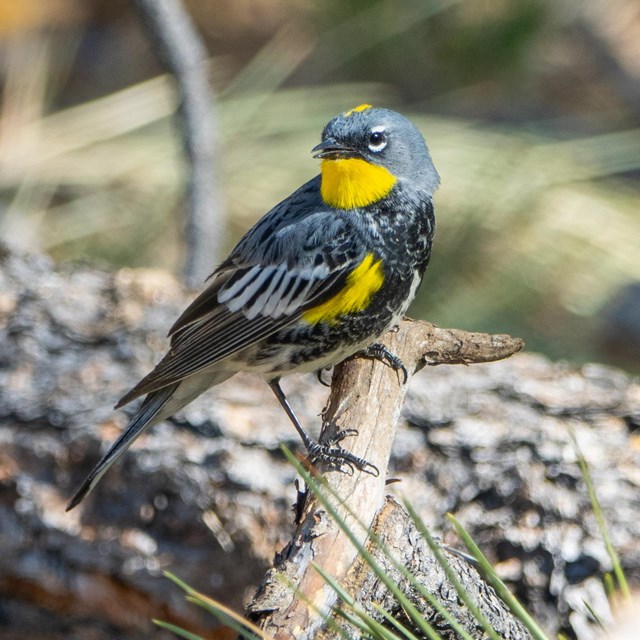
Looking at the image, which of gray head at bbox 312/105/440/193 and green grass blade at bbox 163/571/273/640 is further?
gray head at bbox 312/105/440/193

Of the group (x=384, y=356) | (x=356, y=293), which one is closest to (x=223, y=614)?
(x=384, y=356)

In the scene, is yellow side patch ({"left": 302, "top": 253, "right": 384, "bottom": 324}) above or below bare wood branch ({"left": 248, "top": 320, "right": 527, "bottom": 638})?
above

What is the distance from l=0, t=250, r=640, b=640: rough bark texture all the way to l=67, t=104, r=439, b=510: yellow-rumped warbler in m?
0.19

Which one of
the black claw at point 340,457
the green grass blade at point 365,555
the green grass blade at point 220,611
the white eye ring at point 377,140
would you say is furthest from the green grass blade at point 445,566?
the white eye ring at point 377,140

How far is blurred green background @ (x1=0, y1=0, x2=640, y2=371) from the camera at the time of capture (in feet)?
13.3

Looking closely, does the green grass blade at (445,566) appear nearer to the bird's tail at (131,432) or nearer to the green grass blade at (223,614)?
the green grass blade at (223,614)

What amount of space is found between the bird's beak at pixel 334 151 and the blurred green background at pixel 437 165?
1.19 metres

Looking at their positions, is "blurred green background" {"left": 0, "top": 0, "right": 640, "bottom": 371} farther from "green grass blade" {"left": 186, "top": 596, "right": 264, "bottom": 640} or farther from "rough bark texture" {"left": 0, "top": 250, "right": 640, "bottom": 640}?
"green grass blade" {"left": 186, "top": 596, "right": 264, "bottom": 640}

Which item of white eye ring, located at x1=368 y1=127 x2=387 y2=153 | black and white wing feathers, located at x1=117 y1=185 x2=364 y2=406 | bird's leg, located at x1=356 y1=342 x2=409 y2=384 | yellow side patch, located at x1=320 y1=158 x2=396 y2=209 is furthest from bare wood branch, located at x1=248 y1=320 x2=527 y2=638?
white eye ring, located at x1=368 y1=127 x2=387 y2=153

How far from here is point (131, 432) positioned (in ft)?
8.86

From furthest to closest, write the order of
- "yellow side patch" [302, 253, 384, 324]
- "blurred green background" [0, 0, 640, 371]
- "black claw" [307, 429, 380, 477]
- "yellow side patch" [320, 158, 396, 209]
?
"blurred green background" [0, 0, 640, 371] < "yellow side patch" [320, 158, 396, 209] < "yellow side patch" [302, 253, 384, 324] < "black claw" [307, 429, 380, 477]

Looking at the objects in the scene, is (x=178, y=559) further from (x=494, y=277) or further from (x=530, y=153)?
(x=530, y=153)

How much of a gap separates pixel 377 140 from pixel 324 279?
0.40 metres

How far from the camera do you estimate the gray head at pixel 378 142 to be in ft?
8.74
